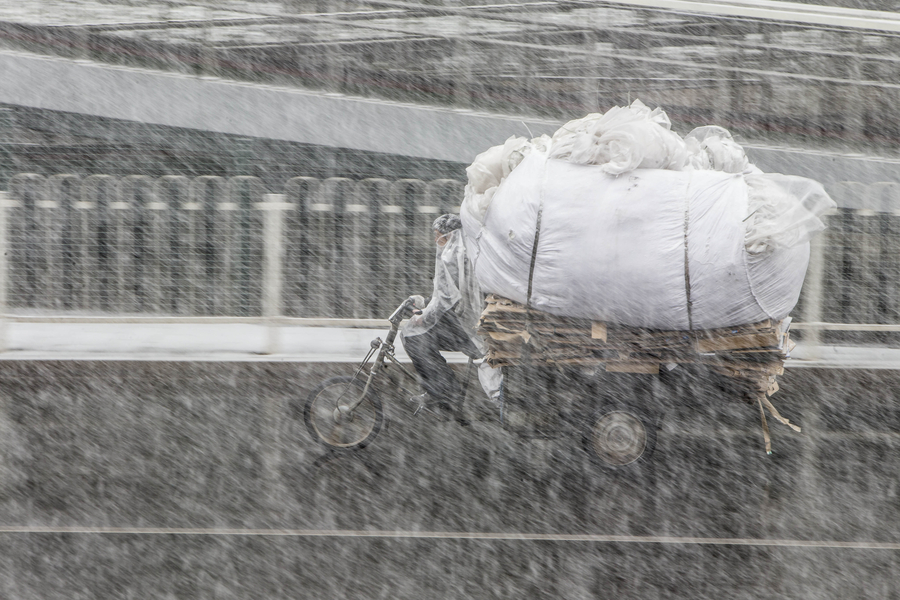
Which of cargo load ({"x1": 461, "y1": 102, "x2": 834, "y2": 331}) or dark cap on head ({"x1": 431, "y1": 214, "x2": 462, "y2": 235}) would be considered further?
dark cap on head ({"x1": 431, "y1": 214, "x2": 462, "y2": 235})

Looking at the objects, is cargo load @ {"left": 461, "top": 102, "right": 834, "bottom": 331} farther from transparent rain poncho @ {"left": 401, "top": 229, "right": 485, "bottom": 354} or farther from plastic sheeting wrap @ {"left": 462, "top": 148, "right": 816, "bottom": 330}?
transparent rain poncho @ {"left": 401, "top": 229, "right": 485, "bottom": 354}

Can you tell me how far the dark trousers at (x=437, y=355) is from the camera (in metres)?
5.36

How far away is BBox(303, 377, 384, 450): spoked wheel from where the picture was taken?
5277mm

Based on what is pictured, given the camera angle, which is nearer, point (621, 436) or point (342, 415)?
point (621, 436)

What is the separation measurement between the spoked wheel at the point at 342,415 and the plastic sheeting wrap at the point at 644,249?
1226 millimetres

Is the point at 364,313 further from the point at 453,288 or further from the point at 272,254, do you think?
the point at 453,288

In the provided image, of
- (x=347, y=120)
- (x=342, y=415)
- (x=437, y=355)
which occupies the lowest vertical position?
(x=342, y=415)

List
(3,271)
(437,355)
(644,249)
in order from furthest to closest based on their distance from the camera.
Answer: (3,271)
(437,355)
(644,249)

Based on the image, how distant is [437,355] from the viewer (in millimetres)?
5375

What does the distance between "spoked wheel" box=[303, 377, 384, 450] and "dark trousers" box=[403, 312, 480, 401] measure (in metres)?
0.33

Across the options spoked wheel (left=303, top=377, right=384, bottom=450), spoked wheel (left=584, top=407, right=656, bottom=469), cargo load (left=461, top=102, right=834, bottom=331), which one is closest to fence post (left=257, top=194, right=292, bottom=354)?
spoked wheel (left=303, top=377, right=384, bottom=450)

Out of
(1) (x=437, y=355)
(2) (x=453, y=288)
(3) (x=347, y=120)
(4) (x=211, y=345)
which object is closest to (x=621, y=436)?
(1) (x=437, y=355)

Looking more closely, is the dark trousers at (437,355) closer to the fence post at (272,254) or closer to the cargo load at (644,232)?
the cargo load at (644,232)

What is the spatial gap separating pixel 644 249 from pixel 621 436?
120 centimetres
